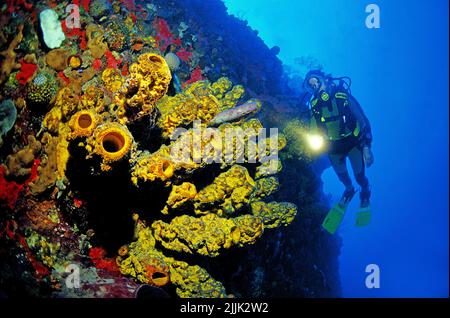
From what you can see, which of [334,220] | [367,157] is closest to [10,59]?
[367,157]

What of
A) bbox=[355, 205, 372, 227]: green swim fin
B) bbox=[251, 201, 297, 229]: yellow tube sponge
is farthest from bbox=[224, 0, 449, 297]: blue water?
bbox=[251, 201, 297, 229]: yellow tube sponge

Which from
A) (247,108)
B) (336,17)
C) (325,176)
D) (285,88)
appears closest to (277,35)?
(336,17)

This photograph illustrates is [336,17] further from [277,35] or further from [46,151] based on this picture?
[46,151]

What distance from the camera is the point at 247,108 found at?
3.80m

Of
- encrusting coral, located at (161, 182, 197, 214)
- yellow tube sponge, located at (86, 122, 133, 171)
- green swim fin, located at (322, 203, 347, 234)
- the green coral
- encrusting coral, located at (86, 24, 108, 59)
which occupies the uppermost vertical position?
encrusting coral, located at (86, 24, 108, 59)

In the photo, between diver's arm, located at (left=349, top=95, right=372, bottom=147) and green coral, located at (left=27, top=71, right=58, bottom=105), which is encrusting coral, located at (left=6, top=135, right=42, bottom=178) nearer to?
green coral, located at (left=27, top=71, right=58, bottom=105)

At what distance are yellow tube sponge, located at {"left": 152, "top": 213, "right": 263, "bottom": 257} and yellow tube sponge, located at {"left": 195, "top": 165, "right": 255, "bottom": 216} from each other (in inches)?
4.2


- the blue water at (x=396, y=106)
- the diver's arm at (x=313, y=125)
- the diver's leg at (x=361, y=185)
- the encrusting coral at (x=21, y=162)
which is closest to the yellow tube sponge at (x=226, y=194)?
the encrusting coral at (x=21, y=162)

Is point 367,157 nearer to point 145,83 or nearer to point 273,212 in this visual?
point 273,212

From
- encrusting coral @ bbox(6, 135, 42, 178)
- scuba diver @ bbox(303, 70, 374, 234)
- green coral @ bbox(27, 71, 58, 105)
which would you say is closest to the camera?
encrusting coral @ bbox(6, 135, 42, 178)

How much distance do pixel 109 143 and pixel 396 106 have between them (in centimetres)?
11247

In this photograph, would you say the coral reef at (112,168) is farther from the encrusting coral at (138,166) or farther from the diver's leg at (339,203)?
the diver's leg at (339,203)

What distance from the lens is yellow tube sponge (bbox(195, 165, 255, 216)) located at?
328cm

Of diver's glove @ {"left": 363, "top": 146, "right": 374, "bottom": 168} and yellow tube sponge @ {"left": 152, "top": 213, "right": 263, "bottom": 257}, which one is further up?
diver's glove @ {"left": 363, "top": 146, "right": 374, "bottom": 168}
